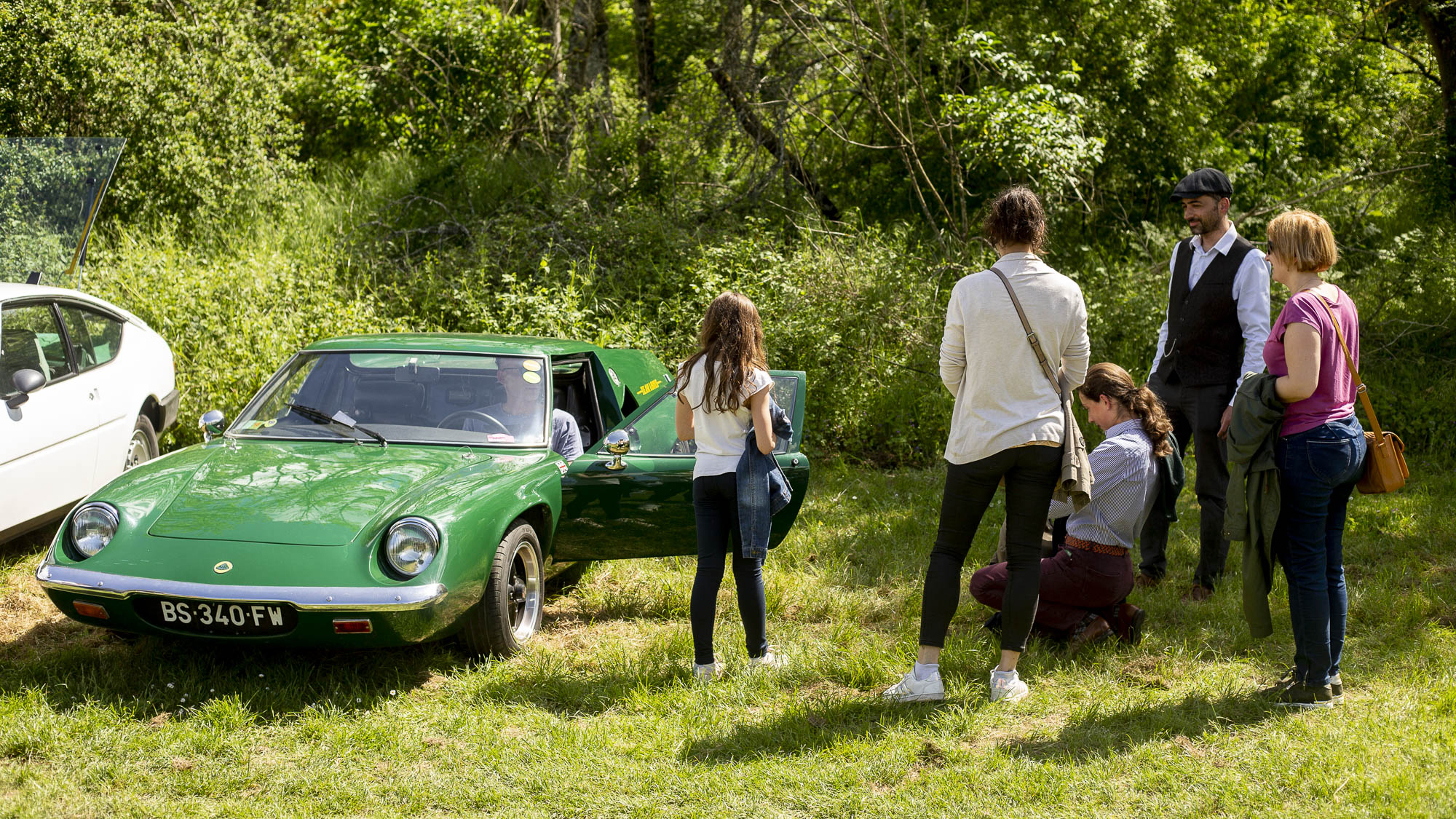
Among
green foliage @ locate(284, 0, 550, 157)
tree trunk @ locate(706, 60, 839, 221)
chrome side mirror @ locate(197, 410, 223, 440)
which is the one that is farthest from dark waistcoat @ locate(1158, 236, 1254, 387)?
green foliage @ locate(284, 0, 550, 157)

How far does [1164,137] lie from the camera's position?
42.1 ft

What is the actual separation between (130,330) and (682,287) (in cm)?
521

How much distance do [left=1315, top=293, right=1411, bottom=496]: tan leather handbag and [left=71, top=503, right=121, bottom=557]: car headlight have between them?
477 centimetres

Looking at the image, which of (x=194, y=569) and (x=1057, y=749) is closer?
(x=1057, y=749)

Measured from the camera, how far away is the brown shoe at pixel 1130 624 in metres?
5.12

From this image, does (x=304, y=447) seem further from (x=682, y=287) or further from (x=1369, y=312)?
(x=1369, y=312)

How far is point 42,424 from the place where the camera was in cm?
609

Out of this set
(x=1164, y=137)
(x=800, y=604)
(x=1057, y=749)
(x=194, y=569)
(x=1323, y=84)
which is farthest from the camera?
(x=1323, y=84)

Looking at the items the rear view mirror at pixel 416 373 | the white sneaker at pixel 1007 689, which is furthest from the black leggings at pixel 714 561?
the rear view mirror at pixel 416 373

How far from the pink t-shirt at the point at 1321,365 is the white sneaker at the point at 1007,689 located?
4.53 ft

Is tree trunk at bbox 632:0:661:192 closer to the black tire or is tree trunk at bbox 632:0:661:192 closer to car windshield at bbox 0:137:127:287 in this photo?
car windshield at bbox 0:137:127:287

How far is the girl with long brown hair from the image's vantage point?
178 inches

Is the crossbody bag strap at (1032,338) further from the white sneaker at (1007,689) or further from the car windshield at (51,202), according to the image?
the car windshield at (51,202)

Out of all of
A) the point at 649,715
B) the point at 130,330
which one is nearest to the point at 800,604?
the point at 649,715
